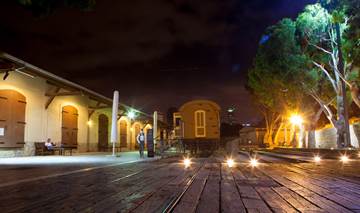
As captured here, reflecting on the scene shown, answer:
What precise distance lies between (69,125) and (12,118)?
210 inches

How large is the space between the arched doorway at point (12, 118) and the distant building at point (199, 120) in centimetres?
1028

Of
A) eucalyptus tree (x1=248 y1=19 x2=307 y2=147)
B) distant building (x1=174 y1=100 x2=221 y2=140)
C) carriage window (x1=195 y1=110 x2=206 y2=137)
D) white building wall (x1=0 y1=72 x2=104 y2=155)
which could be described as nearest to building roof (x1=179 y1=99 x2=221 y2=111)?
distant building (x1=174 y1=100 x2=221 y2=140)

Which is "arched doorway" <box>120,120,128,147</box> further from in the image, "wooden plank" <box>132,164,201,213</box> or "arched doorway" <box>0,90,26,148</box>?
"wooden plank" <box>132,164,201,213</box>

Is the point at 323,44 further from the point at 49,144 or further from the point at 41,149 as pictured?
the point at 41,149

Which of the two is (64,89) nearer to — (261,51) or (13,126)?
(13,126)

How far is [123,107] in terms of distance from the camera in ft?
94.0

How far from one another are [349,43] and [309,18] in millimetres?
3403

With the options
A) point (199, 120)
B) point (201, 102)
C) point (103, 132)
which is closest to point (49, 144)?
point (103, 132)

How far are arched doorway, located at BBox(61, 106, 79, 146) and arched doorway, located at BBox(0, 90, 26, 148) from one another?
3.79 m

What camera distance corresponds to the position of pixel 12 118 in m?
17.3

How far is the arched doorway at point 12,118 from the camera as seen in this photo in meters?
16.7

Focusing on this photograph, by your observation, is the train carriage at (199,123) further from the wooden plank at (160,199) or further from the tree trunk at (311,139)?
the wooden plank at (160,199)

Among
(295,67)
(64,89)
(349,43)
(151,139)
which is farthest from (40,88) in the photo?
(349,43)

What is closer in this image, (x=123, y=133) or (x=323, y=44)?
(x=323, y=44)
